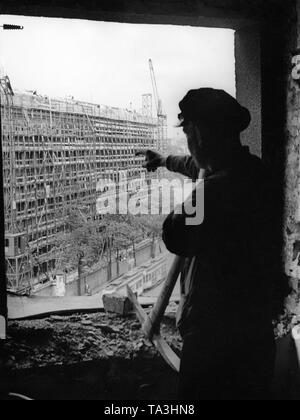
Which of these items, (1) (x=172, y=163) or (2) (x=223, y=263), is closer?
(2) (x=223, y=263)

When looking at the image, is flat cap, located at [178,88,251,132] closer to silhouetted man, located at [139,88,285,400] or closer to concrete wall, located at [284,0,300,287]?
silhouetted man, located at [139,88,285,400]

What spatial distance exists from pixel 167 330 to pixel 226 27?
4.32ft

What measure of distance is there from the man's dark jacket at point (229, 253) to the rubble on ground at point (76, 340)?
0.21 m

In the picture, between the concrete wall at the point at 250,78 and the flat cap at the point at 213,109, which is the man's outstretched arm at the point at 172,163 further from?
the concrete wall at the point at 250,78

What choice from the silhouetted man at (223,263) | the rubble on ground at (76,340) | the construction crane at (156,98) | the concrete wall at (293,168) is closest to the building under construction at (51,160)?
the construction crane at (156,98)

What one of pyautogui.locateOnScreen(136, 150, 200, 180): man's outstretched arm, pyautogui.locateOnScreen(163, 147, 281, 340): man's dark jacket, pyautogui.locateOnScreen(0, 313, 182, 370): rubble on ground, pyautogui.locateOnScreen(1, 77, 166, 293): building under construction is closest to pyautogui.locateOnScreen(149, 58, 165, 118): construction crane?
pyautogui.locateOnScreen(1, 77, 166, 293): building under construction

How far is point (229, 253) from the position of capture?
5.58 feet

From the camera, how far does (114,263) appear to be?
77.1 inches

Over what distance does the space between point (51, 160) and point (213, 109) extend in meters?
0.69

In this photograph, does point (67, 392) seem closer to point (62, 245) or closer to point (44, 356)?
point (44, 356)

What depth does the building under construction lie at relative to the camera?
1.81 m

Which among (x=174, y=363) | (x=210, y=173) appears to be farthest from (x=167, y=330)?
(x=210, y=173)

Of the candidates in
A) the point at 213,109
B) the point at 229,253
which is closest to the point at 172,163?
the point at 213,109

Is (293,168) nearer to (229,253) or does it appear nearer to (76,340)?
(229,253)
